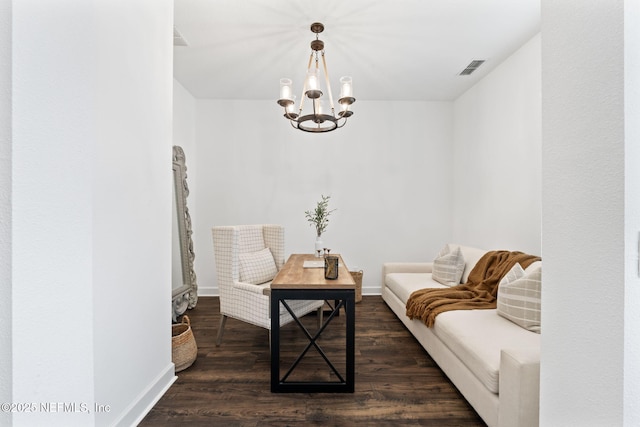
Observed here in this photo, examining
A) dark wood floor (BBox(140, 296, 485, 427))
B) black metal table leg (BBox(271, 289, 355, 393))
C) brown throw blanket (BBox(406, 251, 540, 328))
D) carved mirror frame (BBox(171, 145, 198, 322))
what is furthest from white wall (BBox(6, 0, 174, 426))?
brown throw blanket (BBox(406, 251, 540, 328))

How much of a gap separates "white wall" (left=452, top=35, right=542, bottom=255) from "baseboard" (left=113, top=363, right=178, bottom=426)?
3.16 m

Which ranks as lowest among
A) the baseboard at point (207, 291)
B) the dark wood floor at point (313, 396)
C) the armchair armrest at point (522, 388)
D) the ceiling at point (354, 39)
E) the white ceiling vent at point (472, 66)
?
the dark wood floor at point (313, 396)

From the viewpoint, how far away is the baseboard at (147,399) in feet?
5.14

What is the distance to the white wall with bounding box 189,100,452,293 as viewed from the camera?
4.27 metres

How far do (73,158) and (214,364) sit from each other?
1906mm

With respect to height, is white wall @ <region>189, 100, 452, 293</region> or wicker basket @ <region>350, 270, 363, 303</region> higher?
white wall @ <region>189, 100, 452, 293</region>

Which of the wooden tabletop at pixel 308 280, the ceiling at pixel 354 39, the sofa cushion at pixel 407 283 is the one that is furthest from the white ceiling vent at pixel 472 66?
the wooden tabletop at pixel 308 280

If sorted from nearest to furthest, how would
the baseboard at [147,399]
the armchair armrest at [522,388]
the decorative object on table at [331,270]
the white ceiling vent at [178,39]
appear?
the armchair armrest at [522,388], the baseboard at [147,399], the decorative object on table at [331,270], the white ceiling vent at [178,39]

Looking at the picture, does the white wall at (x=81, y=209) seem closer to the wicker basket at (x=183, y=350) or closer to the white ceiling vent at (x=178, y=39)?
the wicker basket at (x=183, y=350)

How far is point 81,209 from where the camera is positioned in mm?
964

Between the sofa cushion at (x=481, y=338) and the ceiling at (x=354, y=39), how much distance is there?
2368 mm
